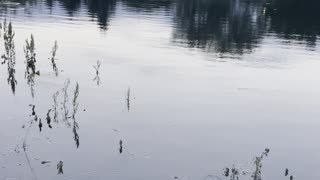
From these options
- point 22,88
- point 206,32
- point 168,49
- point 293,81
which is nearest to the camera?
point 22,88

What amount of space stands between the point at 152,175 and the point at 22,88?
11.5 metres

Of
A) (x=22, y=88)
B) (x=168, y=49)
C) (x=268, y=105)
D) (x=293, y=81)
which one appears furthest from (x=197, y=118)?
(x=168, y=49)

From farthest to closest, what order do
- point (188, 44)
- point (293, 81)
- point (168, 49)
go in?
point (188, 44) → point (168, 49) → point (293, 81)

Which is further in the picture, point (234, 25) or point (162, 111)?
point (234, 25)

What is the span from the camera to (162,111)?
21906mm

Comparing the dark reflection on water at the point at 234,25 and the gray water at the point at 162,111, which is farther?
the dark reflection on water at the point at 234,25

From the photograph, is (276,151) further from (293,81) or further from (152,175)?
(293,81)

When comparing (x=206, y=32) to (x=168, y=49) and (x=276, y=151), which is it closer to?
(x=168, y=49)

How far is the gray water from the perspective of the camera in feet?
51.1

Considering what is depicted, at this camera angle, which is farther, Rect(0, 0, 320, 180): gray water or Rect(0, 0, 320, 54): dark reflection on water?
Rect(0, 0, 320, 54): dark reflection on water

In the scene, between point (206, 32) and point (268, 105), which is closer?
point (268, 105)

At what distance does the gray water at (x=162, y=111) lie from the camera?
1556cm

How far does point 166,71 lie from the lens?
31.1m

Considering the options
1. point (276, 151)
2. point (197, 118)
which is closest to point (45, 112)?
point (197, 118)
